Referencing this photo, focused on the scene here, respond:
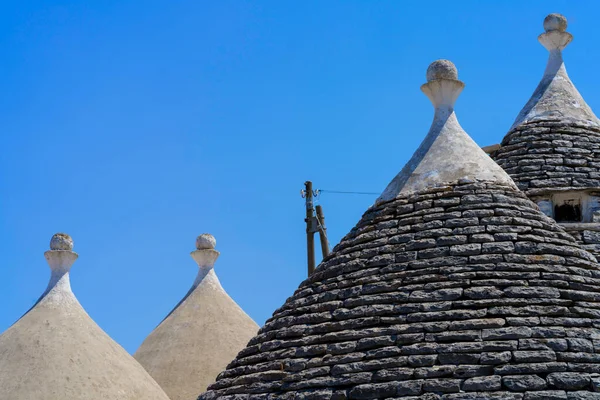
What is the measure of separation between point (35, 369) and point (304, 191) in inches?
227

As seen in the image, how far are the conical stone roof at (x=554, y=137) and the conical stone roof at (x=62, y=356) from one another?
6266 millimetres

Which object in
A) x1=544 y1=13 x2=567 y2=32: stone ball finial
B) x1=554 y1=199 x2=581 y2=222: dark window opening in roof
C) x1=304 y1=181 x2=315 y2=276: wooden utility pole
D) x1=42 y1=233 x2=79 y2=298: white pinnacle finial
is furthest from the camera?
x1=304 y1=181 x2=315 y2=276: wooden utility pole

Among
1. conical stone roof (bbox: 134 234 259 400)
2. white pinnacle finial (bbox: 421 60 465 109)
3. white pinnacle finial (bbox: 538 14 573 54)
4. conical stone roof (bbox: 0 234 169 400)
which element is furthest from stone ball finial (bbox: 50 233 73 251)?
white pinnacle finial (bbox: 421 60 465 109)

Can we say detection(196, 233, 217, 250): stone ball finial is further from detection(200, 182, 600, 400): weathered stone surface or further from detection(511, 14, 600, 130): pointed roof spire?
detection(200, 182, 600, 400): weathered stone surface

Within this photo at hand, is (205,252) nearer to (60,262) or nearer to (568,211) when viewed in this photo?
(60,262)

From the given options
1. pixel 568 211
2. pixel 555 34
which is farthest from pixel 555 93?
pixel 568 211

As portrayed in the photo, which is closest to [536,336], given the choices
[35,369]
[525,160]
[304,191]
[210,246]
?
[525,160]

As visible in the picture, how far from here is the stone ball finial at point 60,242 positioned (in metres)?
19.3

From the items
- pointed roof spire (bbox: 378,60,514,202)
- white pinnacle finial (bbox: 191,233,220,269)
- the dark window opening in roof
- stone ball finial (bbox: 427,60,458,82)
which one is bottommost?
pointed roof spire (bbox: 378,60,514,202)

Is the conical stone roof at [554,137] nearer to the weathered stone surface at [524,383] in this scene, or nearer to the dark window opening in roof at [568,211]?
the dark window opening in roof at [568,211]

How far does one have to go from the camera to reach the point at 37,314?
18.8 metres

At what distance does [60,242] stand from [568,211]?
783 cm

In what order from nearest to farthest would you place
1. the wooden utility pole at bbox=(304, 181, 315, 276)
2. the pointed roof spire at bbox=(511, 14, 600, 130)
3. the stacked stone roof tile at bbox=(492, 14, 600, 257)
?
the stacked stone roof tile at bbox=(492, 14, 600, 257), the pointed roof spire at bbox=(511, 14, 600, 130), the wooden utility pole at bbox=(304, 181, 315, 276)

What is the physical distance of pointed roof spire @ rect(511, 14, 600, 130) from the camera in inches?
638
